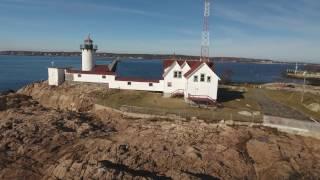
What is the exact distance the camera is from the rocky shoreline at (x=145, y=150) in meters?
20.8

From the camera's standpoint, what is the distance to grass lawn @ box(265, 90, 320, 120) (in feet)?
109

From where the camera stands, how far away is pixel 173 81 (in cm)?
3878

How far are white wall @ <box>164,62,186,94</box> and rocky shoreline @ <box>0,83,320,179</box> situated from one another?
965 centimetres

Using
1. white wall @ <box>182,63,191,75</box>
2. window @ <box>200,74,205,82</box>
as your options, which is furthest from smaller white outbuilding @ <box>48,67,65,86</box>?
window @ <box>200,74,205,82</box>

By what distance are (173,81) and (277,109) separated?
1252cm

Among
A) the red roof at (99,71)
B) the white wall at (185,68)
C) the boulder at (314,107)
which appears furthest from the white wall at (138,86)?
the boulder at (314,107)

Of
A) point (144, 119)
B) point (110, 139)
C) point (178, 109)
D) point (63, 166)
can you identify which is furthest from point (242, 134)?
point (63, 166)

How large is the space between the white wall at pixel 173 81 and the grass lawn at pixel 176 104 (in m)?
1.37

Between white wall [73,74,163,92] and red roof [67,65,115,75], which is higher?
red roof [67,65,115,75]

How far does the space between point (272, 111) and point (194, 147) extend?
12418mm

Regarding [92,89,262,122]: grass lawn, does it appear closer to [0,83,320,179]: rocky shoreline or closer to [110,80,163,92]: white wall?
[110,80,163,92]: white wall

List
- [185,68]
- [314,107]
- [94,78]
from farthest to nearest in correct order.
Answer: [94,78]
[185,68]
[314,107]

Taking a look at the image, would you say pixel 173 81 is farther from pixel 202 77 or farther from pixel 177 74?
pixel 202 77

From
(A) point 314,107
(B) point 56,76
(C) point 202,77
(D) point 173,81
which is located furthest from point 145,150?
(B) point 56,76
